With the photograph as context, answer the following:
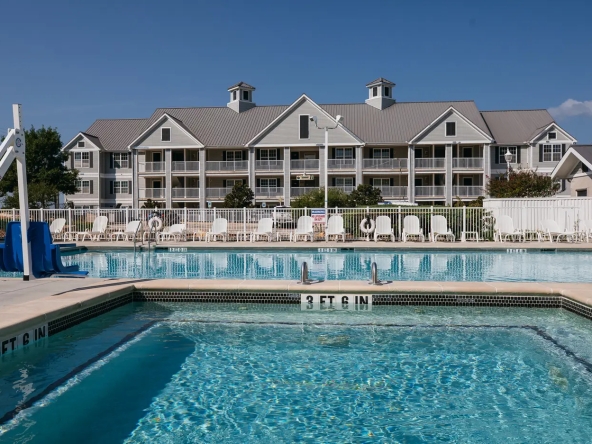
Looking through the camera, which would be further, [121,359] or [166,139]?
[166,139]

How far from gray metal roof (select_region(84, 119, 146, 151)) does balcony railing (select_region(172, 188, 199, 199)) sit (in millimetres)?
7464

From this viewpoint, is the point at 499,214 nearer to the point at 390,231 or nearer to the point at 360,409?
the point at 390,231

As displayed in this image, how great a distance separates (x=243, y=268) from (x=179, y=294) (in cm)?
483

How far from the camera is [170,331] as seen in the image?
24.7ft

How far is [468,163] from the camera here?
1580 inches

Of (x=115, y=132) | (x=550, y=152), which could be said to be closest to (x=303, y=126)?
(x=115, y=132)

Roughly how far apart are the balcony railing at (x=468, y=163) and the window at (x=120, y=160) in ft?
88.1

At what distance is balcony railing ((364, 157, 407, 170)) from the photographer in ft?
132

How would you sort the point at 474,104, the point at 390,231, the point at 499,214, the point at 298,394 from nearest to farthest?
1. the point at 298,394
2. the point at 390,231
3. the point at 499,214
4. the point at 474,104

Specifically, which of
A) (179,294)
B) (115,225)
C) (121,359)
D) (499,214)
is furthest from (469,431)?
(115,225)

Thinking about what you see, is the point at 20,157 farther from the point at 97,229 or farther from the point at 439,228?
the point at 439,228

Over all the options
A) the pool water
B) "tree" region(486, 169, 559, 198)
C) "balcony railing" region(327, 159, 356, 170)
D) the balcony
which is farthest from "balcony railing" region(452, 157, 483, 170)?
the pool water

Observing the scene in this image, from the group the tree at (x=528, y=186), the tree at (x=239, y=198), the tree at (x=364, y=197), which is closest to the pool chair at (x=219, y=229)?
the tree at (x=364, y=197)

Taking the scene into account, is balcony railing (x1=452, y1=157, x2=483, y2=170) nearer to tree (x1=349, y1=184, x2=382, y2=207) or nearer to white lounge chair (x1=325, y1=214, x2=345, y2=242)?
tree (x1=349, y1=184, x2=382, y2=207)
